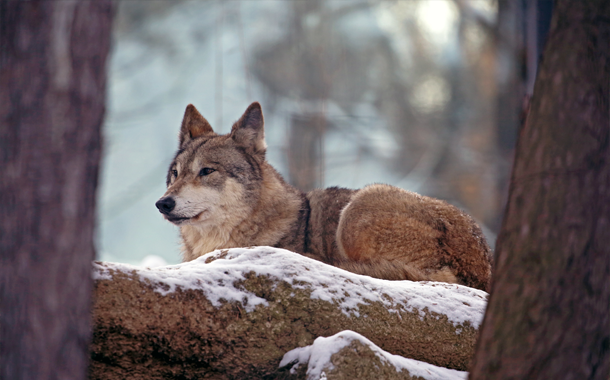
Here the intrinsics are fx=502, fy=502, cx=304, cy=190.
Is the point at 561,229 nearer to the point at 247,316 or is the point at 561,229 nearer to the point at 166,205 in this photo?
the point at 247,316

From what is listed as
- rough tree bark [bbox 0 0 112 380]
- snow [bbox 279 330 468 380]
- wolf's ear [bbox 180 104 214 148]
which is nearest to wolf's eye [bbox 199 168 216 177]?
A: wolf's ear [bbox 180 104 214 148]

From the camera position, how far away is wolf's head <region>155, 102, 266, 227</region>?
4590 mm

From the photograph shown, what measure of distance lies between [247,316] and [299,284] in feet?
1.19

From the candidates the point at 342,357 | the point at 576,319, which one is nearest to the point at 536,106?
the point at 576,319

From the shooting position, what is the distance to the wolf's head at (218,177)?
4590 millimetres

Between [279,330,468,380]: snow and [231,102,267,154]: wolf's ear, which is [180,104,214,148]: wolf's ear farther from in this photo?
[279,330,468,380]: snow

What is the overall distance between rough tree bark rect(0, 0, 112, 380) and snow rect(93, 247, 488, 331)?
98 cm

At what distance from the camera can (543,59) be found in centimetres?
194

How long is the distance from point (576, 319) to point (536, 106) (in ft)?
2.61

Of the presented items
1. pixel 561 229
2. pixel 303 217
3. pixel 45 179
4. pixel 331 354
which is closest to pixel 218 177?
A: pixel 303 217

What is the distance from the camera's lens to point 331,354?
97.1 inches

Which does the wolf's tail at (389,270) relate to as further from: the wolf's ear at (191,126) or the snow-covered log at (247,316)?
the wolf's ear at (191,126)

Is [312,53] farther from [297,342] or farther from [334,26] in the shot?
[297,342]

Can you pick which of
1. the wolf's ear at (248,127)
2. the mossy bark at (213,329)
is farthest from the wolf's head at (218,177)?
the mossy bark at (213,329)
